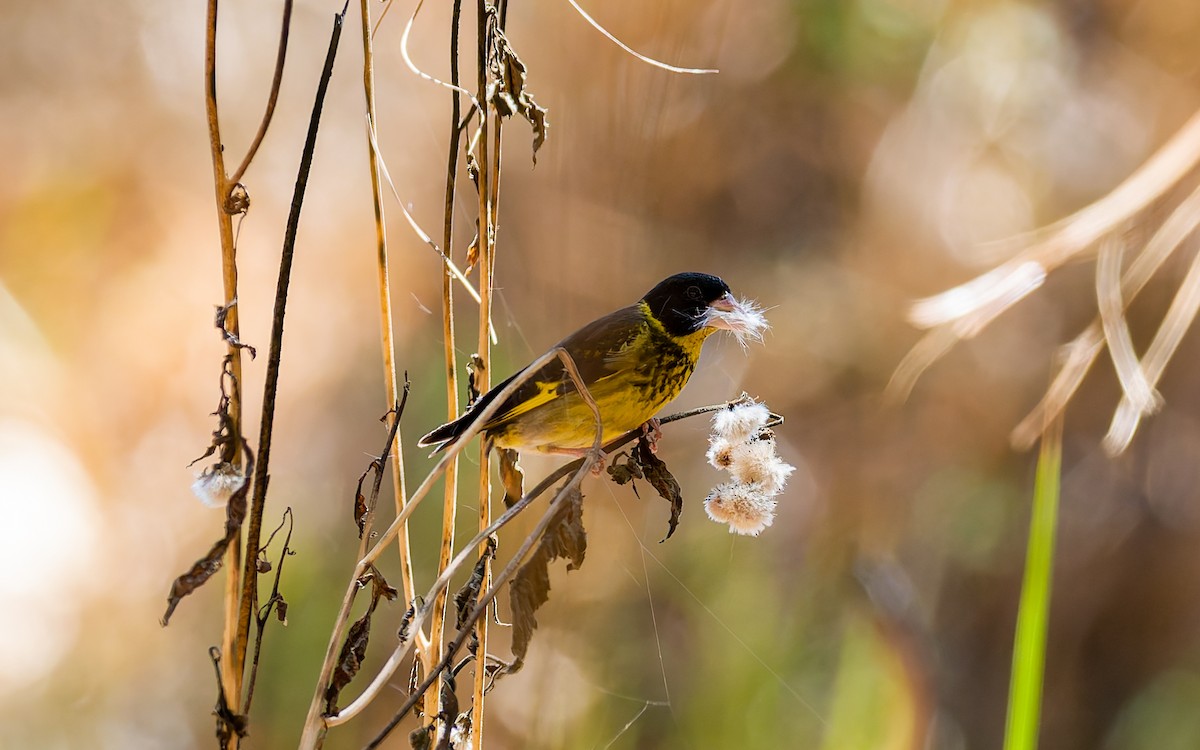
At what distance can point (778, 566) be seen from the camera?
3492 millimetres

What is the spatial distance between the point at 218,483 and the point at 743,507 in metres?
0.57

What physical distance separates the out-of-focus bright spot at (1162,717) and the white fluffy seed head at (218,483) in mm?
3604

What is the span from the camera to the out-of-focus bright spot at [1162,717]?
11.3 feet

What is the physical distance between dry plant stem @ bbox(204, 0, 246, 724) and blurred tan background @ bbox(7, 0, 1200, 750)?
2001 mm

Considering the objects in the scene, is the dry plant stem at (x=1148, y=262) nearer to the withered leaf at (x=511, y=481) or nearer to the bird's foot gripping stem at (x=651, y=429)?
the bird's foot gripping stem at (x=651, y=429)

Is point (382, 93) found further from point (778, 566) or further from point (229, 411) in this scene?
point (229, 411)

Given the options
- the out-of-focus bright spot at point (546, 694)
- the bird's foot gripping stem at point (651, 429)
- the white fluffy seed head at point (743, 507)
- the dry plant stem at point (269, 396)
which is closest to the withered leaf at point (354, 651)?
the dry plant stem at point (269, 396)

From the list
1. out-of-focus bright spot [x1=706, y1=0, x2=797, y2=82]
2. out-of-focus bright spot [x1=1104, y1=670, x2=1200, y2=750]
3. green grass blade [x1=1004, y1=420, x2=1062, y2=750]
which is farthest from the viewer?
out-of-focus bright spot [x1=706, y1=0, x2=797, y2=82]

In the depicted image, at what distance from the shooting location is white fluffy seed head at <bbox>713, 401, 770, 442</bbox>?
115cm

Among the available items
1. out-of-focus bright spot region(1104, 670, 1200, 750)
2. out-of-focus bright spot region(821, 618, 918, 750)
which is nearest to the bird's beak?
out-of-focus bright spot region(821, 618, 918, 750)

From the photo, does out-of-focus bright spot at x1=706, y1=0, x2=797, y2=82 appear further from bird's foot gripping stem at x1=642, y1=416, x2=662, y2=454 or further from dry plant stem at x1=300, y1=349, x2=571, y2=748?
dry plant stem at x1=300, y1=349, x2=571, y2=748

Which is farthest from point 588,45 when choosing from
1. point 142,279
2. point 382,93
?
point 142,279

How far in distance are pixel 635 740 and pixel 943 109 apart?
2.66m

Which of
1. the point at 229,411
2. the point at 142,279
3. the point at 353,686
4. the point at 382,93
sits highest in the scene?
the point at 229,411
